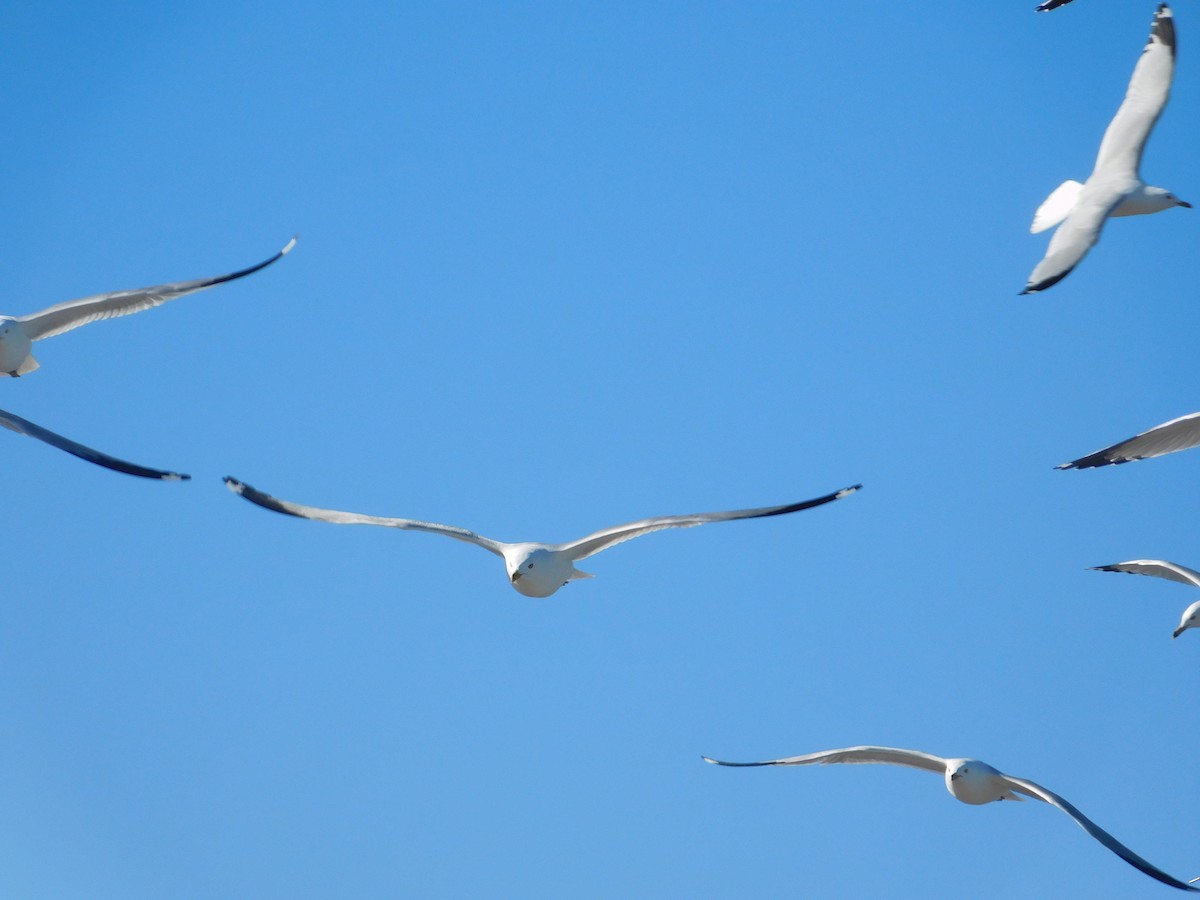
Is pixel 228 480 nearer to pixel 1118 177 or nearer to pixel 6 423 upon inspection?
pixel 6 423

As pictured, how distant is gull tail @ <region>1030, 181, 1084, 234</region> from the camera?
1286 cm

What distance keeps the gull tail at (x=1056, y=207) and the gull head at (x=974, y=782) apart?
4.41 metres

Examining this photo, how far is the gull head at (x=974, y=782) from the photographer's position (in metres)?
14.5

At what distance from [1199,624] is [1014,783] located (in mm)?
2689

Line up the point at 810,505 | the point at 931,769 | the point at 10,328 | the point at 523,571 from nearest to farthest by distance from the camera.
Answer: the point at 810,505
the point at 523,571
the point at 10,328
the point at 931,769

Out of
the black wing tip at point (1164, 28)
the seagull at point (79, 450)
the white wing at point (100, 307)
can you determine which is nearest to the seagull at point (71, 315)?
the white wing at point (100, 307)

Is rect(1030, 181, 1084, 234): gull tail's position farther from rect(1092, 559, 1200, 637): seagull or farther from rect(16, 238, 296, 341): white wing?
rect(16, 238, 296, 341): white wing

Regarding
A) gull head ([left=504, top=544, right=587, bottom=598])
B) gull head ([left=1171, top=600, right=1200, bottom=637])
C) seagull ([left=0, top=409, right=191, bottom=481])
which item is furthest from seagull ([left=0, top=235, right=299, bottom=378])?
gull head ([left=1171, top=600, right=1200, bottom=637])

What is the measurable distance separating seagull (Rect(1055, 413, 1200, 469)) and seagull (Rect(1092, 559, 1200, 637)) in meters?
2.57

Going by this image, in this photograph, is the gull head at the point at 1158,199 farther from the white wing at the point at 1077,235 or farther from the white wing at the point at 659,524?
the white wing at the point at 659,524

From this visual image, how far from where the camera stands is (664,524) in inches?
490

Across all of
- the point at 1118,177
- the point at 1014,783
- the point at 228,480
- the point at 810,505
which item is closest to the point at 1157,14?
the point at 1118,177

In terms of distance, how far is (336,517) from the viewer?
1326 cm

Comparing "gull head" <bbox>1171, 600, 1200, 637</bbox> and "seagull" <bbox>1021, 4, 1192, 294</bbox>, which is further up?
"seagull" <bbox>1021, 4, 1192, 294</bbox>
